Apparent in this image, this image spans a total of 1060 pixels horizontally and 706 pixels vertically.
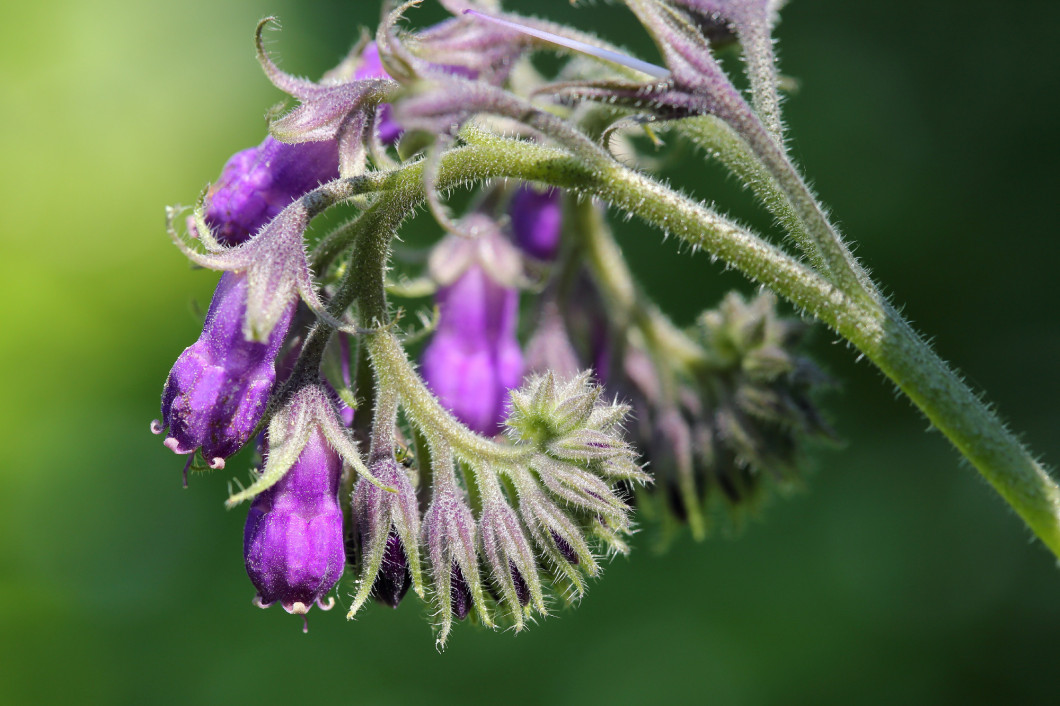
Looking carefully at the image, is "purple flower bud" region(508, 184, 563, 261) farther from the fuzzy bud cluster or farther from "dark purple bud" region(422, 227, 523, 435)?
the fuzzy bud cluster

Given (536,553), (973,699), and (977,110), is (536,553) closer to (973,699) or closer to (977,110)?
(973,699)

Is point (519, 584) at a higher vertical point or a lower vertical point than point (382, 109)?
lower

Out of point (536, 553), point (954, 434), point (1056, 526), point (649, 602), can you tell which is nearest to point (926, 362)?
point (954, 434)

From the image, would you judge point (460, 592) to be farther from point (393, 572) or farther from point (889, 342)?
point (889, 342)

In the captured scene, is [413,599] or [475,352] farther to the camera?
[413,599]

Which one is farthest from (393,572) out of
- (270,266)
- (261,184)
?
(261,184)

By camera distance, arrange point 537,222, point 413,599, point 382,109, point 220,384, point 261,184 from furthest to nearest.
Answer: point 413,599 → point 537,222 → point 382,109 → point 261,184 → point 220,384
